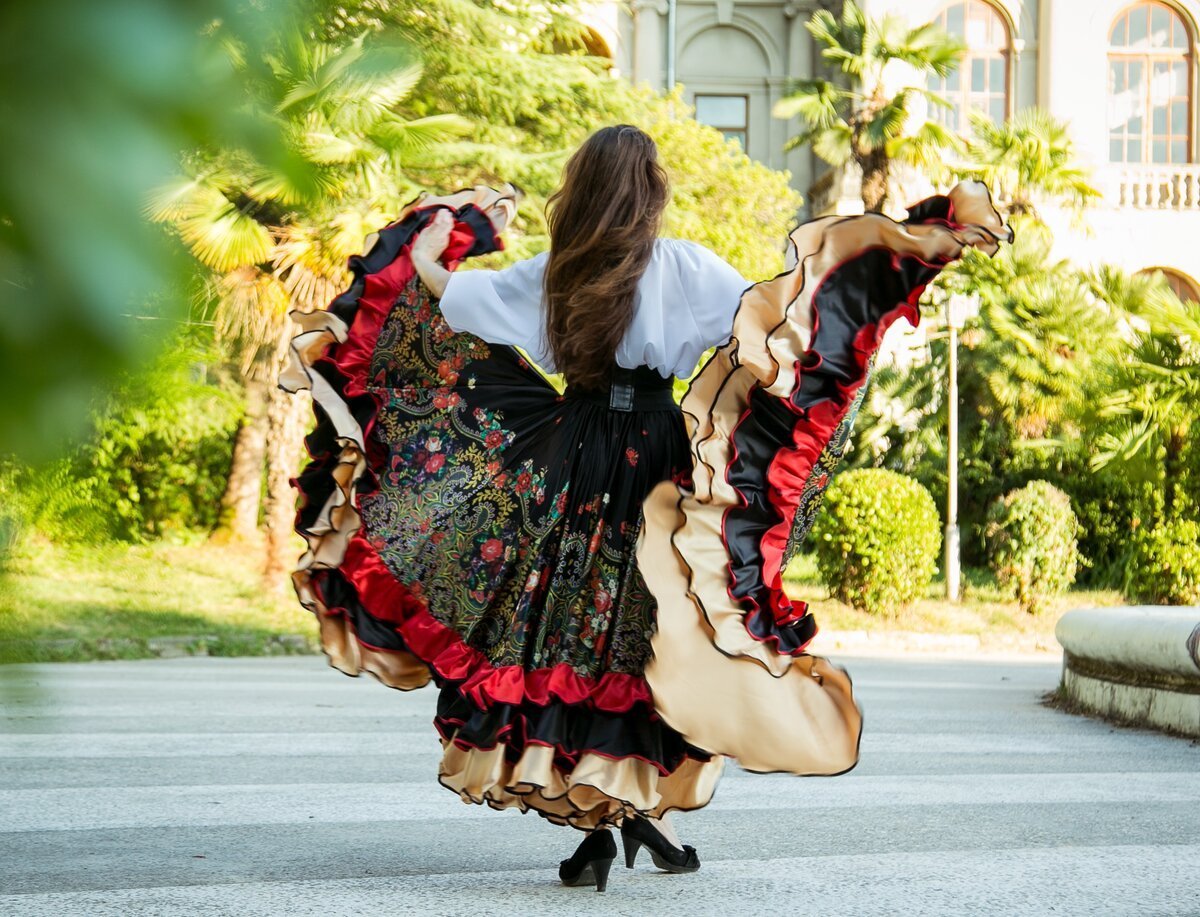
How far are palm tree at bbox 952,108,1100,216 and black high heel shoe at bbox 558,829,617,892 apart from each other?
1907cm

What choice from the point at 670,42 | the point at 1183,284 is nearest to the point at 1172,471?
the point at 1183,284

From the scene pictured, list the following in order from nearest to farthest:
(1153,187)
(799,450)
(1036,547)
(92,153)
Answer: (92,153), (799,450), (1036,547), (1153,187)

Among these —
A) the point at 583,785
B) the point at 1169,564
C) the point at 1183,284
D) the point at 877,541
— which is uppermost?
the point at 1183,284

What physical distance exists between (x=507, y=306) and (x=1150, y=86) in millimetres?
26620

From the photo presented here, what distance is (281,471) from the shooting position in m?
14.2

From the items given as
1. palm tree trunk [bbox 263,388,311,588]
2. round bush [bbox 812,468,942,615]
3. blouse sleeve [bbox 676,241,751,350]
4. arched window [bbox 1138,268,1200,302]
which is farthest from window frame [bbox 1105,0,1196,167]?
blouse sleeve [bbox 676,241,751,350]

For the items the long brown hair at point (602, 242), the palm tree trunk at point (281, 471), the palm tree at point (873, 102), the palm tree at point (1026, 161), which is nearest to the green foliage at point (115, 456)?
the long brown hair at point (602, 242)

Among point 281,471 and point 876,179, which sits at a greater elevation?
point 876,179

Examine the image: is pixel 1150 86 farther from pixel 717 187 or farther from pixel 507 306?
pixel 507 306

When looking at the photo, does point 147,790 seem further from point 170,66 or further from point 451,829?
point 170,66

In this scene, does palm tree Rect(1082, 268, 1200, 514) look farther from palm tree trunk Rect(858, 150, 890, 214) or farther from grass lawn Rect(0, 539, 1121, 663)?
palm tree trunk Rect(858, 150, 890, 214)

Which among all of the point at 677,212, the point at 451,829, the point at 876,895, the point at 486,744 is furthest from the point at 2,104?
the point at 677,212

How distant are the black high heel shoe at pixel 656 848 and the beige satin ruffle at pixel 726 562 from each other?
1.71ft

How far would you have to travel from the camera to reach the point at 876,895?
3.66 m
